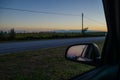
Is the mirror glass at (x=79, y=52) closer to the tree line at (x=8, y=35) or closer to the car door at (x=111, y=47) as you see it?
the car door at (x=111, y=47)

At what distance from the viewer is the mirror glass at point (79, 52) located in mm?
2295

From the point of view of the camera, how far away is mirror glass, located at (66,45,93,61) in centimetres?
229

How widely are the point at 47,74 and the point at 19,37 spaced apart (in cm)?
3663

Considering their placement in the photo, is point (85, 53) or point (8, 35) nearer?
point (85, 53)

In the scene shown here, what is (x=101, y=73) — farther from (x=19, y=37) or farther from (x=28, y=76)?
(x=19, y=37)

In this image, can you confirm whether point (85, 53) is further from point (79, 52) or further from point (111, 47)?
point (111, 47)

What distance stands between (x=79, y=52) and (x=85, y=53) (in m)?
0.09

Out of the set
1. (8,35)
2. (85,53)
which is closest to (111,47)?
(85,53)

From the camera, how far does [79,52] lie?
2.42 meters

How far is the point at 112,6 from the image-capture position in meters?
2.02

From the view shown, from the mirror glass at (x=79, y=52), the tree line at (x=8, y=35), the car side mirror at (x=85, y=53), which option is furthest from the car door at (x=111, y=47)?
the tree line at (x=8, y=35)

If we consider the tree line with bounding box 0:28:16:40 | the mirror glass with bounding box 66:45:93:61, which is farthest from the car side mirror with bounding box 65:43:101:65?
the tree line with bounding box 0:28:16:40

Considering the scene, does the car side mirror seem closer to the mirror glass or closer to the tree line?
the mirror glass

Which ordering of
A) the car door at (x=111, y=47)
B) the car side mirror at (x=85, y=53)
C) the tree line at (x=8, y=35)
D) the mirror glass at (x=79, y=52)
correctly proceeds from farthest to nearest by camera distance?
the tree line at (x=8, y=35)
the mirror glass at (x=79, y=52)
the car side mirror at (x=85, y=53)
the car door at (x=111, y=47)
